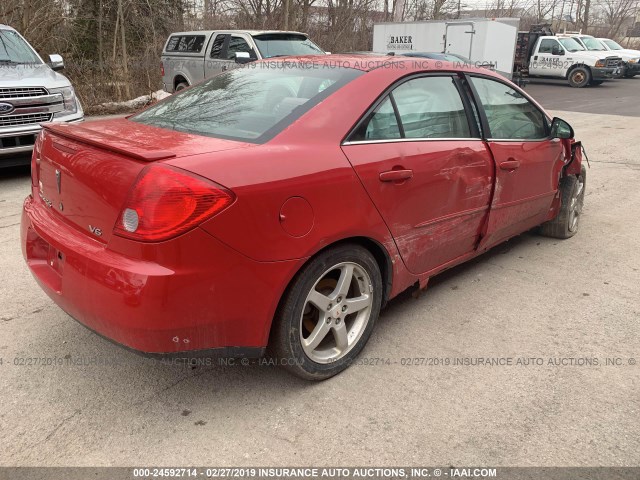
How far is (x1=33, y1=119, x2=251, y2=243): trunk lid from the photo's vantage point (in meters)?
2.19

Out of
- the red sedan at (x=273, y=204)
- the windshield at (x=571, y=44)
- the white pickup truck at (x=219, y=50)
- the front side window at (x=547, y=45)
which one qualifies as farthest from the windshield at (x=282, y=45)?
the windshield at (x=571, y=44)

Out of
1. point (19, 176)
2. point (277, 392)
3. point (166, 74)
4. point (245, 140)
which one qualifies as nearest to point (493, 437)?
point (277, 392)

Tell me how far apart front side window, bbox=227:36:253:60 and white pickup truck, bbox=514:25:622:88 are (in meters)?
17.8

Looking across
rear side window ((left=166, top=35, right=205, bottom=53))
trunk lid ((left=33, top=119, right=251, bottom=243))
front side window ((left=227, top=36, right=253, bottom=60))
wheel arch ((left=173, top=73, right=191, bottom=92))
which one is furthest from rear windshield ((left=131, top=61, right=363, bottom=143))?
wheel arch ((left=173, top=73, right=191, bottom=92))

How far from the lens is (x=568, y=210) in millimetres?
4762

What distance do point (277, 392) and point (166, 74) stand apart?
12.0 m

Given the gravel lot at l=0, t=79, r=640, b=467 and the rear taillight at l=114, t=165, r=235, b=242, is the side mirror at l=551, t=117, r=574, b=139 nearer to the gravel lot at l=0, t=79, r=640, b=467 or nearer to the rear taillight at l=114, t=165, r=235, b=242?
the gravel lot at l=0, t=79, r=640, b=467

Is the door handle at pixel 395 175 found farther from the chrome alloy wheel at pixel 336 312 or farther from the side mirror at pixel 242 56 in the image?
the side mirror at pixel 242 56

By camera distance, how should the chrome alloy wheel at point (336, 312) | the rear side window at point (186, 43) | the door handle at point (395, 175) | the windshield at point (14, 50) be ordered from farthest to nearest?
the rear side window at point (186, 43)
the windshield at point (14, 50)
the door handle at point (395, 175)
the chrome alloy wheel at point (336, 312)

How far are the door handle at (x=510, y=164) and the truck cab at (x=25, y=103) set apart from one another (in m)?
5.12

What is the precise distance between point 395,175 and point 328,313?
794 mm

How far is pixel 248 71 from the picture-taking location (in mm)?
3412

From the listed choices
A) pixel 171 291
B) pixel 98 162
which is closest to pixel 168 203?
pixel 171 291

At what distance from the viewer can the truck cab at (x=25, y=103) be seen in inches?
236
